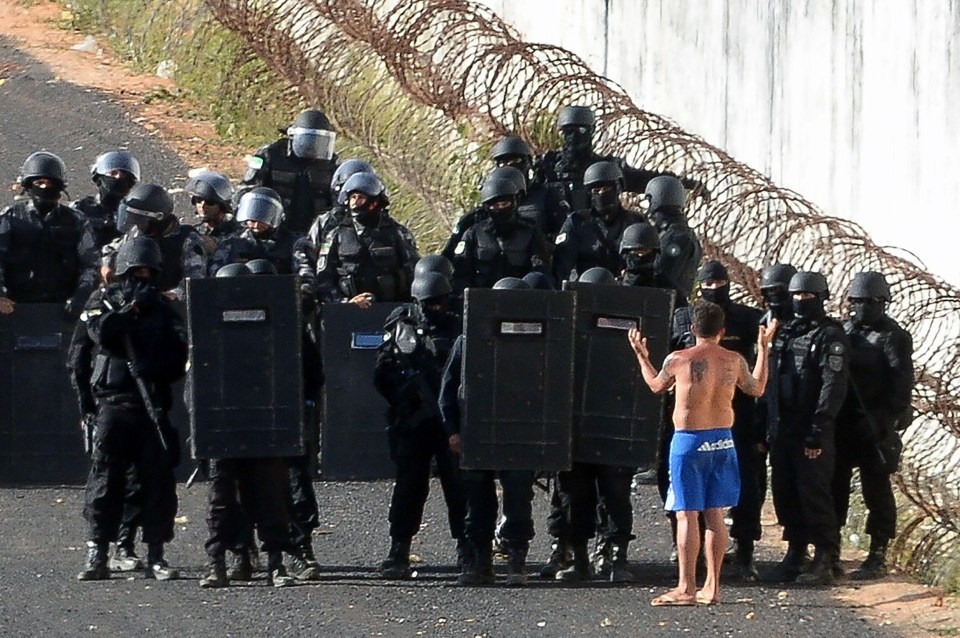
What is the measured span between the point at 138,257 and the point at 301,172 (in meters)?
4.46

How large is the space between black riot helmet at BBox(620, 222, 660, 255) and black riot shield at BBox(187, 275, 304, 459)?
1880 mm

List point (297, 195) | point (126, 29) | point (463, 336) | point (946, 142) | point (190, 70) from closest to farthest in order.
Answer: point (463, 336)
point (946, 142)
point (297, 195)
point (190, 70)
point (126, 29)

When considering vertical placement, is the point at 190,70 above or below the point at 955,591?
above

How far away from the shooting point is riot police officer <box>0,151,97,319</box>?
44.2 ft

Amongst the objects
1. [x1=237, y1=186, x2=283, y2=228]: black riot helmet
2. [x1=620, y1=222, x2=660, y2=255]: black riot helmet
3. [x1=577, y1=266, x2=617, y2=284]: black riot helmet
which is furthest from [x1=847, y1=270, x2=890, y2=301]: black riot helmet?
[x1=237, y1=186, x2=283, y2=228]: black riot helmet

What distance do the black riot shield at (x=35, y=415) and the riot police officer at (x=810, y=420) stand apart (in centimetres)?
462

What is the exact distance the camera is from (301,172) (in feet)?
50.4

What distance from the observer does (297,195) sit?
604 inches

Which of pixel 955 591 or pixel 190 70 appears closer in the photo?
pixel 955 591

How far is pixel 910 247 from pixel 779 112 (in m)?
2.69

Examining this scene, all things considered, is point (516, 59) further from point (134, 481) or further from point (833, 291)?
point (134, 481)

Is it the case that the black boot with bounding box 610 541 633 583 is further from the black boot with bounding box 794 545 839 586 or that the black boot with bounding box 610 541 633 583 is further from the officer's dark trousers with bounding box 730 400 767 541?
the black boot with bounding box 794 545 839 586

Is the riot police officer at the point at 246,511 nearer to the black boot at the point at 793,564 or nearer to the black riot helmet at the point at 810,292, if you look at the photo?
the black boot at the point at 793,564

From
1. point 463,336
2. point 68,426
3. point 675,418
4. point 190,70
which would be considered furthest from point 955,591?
point 190,70
